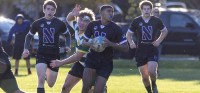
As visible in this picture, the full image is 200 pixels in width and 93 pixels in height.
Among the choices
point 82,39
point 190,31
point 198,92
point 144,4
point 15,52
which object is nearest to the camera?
point 82,39

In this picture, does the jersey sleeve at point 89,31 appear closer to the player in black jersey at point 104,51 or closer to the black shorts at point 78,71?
the player in black jersey at point 104,51

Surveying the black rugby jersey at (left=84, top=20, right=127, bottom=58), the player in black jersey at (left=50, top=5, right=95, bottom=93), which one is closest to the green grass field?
the player in black jersey at (left=50, top=5, right=95, bottom=93)

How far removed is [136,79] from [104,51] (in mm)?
8917

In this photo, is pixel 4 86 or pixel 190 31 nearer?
pixel 4 86

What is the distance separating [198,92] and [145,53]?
2194 mm

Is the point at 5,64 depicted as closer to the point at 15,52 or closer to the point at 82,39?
the point at 82,39

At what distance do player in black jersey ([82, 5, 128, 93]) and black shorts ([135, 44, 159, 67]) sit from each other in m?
3.12

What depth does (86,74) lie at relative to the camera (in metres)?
11.3

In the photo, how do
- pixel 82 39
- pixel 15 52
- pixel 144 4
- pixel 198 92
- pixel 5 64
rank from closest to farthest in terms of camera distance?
pixel 5 64, pixel 82 39, pixel 144 4, pixel 198 92, pixel 15 52

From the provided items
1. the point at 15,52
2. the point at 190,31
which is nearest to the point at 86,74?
the point at 15,52

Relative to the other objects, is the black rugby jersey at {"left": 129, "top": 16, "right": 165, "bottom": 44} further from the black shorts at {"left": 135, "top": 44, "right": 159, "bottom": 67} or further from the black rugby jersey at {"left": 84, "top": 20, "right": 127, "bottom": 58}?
the black rugby jersey at {"left": 84, "top": 20, "right": 127, "bottom": 58}

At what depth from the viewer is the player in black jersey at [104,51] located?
11.2 m

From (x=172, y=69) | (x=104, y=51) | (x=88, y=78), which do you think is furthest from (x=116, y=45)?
(x=172, y=69)

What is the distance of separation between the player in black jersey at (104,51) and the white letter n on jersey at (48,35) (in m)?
A: 1.63
